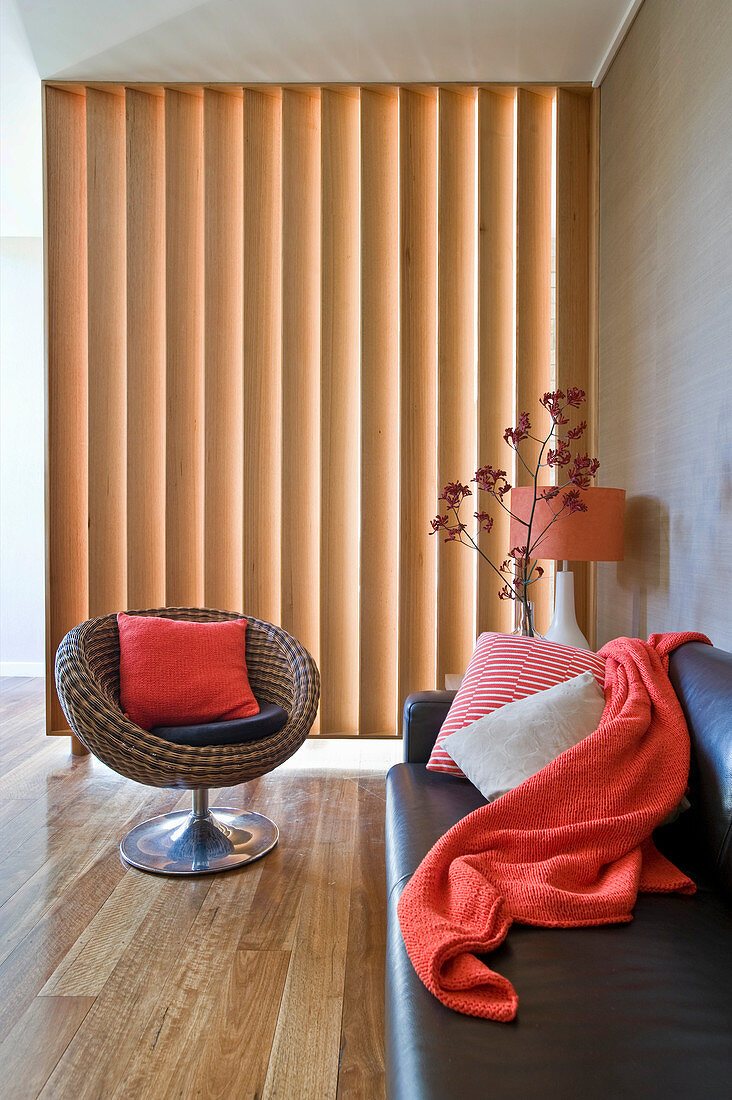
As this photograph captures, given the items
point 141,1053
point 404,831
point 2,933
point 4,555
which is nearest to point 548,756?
point 404,831

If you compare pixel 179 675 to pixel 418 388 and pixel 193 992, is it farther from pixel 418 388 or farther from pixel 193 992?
pixel 418 388

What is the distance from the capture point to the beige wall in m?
2.16

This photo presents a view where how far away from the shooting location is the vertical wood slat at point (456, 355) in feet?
10.9

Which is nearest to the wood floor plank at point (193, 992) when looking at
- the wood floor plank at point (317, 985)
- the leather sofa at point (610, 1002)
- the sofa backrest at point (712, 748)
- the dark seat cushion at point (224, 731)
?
the wood floor plank at point (317, 985)

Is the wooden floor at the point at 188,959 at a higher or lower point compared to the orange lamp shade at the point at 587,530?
lower

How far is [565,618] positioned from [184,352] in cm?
197

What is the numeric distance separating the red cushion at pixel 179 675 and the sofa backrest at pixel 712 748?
4.39 feet

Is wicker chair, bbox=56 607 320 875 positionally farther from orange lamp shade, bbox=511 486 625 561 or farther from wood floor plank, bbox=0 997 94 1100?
orange lamp shade, bbox=511 486 625 561

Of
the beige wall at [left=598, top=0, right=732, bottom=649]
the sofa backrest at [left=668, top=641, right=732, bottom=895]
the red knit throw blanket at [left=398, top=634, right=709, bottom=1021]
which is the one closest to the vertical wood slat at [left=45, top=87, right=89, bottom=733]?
the beige wall at [left=598, top=0, right=732, bottom=649]

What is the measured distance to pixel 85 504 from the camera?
11.3ft

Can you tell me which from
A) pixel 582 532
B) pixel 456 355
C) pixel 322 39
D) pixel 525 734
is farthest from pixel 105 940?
pixel 322 39

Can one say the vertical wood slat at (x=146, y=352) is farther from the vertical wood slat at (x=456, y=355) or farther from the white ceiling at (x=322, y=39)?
the vertical wood slat at (x=456, y=355)

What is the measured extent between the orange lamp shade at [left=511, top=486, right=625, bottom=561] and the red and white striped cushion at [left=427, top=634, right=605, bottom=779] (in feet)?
1.95

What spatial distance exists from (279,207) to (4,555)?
10.3ft
